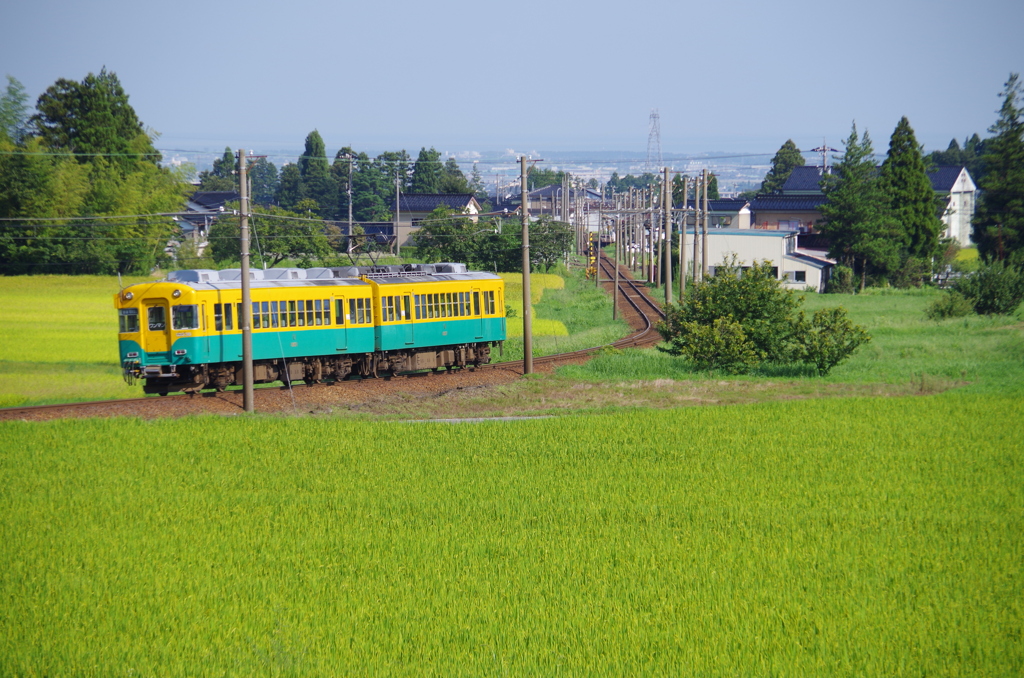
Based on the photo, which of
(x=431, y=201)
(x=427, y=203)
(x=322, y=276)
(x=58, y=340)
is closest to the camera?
(x=322, y=276)

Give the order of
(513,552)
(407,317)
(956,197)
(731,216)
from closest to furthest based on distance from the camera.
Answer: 1. (513,552)
2. (407,317)
3. (731,216)
4. (956,197)

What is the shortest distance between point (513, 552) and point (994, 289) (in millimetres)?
48595

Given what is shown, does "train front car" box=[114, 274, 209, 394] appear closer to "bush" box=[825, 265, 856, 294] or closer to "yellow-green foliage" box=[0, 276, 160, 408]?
"yellow-green foliage" box=[0, 276, 160, 408]

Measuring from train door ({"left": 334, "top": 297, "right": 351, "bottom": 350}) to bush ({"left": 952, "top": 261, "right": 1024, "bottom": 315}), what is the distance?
3813 centimetres

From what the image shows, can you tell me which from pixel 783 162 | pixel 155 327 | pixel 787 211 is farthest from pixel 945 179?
pixel 155 327

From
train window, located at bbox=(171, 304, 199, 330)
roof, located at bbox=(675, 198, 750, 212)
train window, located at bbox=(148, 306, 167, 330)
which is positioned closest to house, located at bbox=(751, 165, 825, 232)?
roof, located at bbox=(675, 198, 750, 212)

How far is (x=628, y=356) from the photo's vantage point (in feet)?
117

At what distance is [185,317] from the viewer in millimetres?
26688

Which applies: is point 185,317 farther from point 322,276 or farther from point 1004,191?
point 1004,191

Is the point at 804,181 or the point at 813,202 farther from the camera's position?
the point at 804,181

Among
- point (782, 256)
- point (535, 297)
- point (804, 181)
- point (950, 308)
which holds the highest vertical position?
point (804, 181)

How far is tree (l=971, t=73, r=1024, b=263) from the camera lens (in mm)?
74875

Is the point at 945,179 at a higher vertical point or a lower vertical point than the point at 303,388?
higher

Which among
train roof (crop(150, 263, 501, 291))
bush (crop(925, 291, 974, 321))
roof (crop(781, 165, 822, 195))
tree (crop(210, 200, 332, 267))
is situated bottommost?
bush (crop(925, 291, 974, 321))
